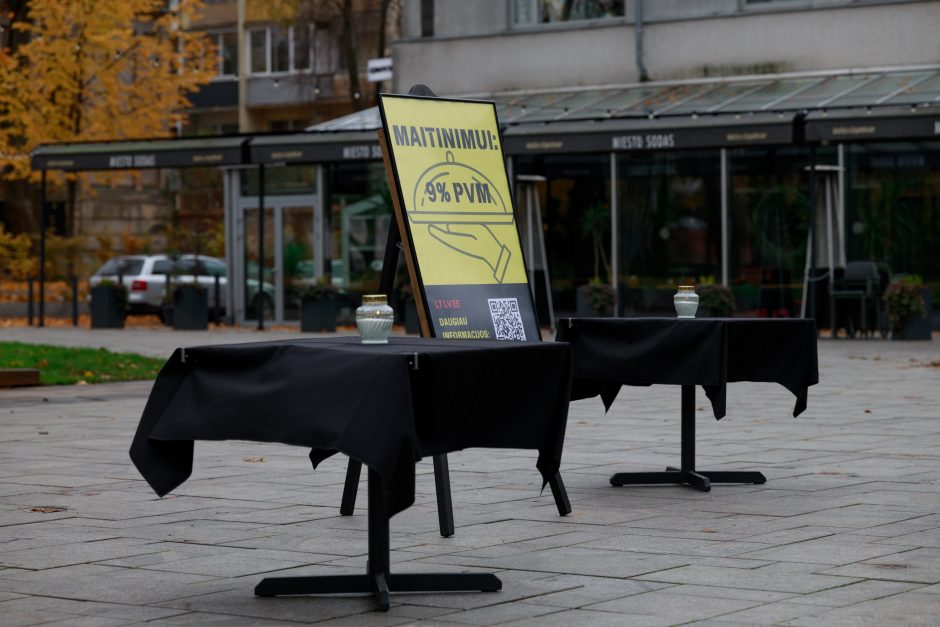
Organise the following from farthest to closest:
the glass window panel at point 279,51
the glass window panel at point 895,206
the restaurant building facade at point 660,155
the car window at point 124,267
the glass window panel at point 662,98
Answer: the glass window panel at point 279,51, the car window at point 124,267, the glass window panel at point 662,98, the glass window panel at point 895,206, the restaurant building facade at point 660,155

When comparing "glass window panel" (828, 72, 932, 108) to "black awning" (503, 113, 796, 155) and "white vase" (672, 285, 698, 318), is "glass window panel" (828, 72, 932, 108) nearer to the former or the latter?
"black awning" (503, 113, 796, 155)

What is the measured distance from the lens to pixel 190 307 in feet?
96.4

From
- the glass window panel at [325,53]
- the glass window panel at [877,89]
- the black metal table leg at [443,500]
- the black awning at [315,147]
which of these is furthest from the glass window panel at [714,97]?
the glass window panel at [325,53]

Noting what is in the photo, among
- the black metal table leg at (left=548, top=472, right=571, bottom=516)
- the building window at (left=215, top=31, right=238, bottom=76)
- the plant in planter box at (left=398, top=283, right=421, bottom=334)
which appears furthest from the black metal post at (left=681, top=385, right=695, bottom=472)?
the building window at (left=215, top=31, right=238, bottom=76)

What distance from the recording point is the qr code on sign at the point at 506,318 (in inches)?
323

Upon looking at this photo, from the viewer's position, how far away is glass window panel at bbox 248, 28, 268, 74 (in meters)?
57.6

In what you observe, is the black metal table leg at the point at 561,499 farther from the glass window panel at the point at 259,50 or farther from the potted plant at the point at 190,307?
the glass window panel at the point at 259,50

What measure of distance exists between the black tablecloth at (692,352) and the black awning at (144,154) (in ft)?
64.9

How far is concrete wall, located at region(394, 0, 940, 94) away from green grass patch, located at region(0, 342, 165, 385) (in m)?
12.8

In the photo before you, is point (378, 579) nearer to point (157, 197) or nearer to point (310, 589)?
point (310, 589)

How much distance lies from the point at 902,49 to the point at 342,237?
10.6 m

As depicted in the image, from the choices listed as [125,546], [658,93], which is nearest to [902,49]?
[658,93]

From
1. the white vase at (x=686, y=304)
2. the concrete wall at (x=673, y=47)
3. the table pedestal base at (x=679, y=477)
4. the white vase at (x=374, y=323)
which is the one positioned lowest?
the table pedestal base at (x=679, y=477)

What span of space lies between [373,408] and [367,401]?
0.12 ft
